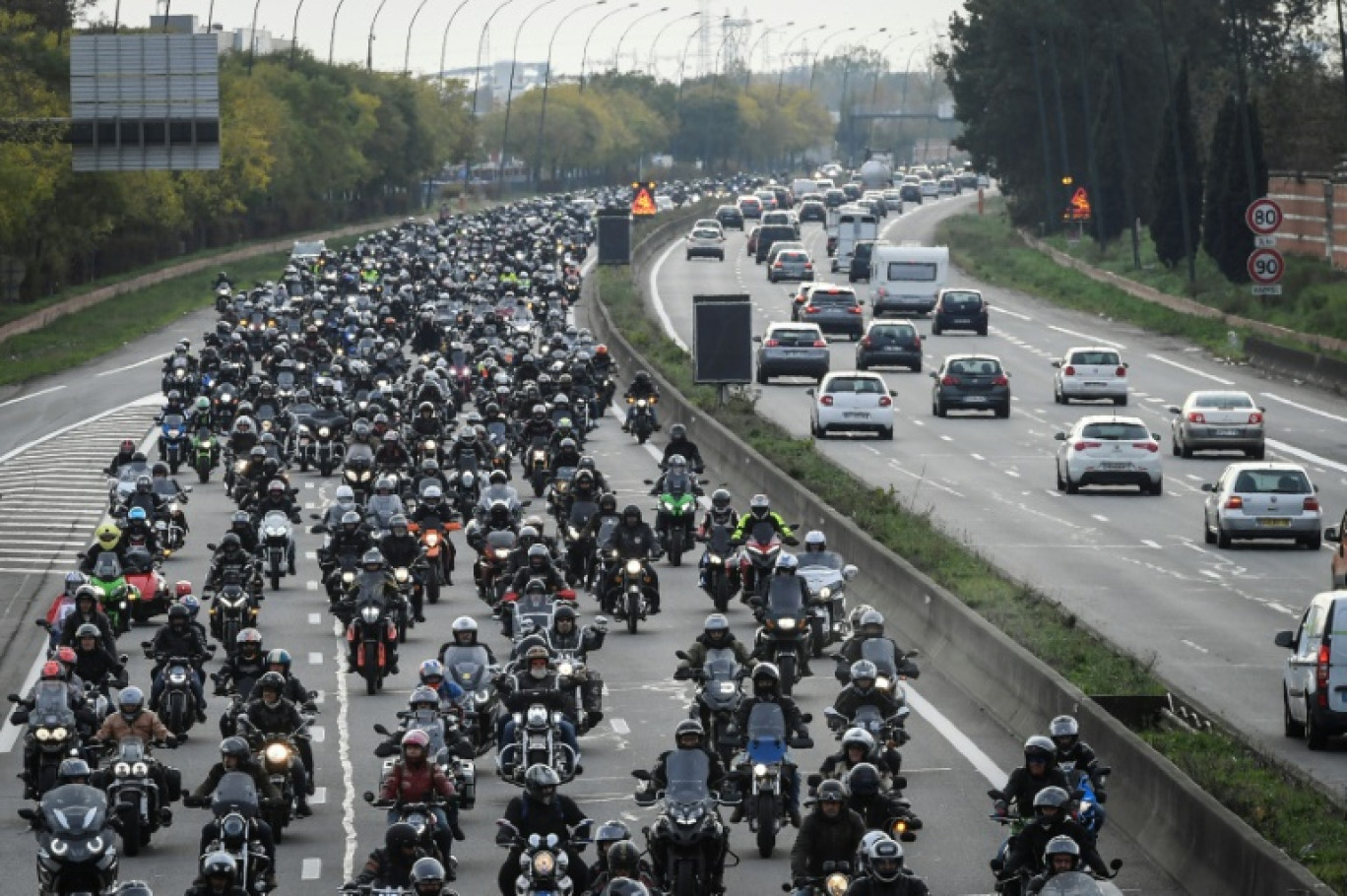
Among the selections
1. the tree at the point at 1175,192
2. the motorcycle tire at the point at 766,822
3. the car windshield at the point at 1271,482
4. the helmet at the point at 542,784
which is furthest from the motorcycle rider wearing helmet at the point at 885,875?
the tree at the point at 1175,192

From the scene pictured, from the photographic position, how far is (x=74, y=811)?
18609mm

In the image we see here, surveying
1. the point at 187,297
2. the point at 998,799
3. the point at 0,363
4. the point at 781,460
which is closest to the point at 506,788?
the point at 998,799

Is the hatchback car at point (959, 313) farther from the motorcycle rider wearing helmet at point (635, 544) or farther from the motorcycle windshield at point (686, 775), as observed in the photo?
the motorcycle windshield at point (686, 775)

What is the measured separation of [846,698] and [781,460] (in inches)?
→ 1045

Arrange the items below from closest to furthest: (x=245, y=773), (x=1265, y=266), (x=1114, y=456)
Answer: (x=245, y=773)
(x=1114, y=456)
(x=1265, y=266)

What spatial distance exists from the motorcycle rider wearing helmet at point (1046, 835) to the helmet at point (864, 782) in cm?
130

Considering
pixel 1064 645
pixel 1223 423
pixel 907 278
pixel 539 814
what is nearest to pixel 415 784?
pixel 539 814

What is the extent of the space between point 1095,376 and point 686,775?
46.5 metres

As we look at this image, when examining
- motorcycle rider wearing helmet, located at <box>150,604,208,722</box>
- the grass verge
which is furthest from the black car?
motorcycle rider wearing helmet, located at <box>150,604,208,722</box>

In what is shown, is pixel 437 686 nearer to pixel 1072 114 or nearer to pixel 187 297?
pixel 187 297

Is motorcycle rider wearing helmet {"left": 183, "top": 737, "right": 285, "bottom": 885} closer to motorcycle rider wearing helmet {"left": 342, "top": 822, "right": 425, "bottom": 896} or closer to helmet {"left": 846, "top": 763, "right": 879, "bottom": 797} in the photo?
motorcycle rider wearing helmet {"left": 342, "top": 822, "right": 425, "bottom": 896}

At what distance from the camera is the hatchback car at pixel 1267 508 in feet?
132

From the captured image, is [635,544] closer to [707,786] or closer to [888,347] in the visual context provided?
[707,786]

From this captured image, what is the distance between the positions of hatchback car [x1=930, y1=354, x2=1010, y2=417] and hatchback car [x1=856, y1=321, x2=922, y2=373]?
9290 mm
